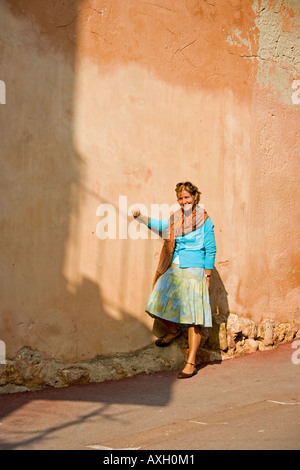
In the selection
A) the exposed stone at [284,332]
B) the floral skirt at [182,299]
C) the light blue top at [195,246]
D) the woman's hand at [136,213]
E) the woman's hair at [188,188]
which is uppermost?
the woman's hair at [188,188]

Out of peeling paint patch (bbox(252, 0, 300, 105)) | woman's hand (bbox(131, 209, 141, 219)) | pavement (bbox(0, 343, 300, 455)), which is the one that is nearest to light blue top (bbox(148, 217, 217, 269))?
woman's hand (bbox(131, 209, 141, 219))

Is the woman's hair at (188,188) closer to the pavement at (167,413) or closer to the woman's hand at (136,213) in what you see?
the woman's hand at (136,213)

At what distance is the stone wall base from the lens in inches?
230

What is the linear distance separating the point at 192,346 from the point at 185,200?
1.32 metres

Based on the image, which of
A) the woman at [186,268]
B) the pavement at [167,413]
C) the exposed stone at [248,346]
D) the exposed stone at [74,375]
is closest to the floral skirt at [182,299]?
the woman at [186,268]

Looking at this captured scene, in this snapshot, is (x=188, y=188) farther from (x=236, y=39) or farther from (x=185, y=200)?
(x=236, y=39)

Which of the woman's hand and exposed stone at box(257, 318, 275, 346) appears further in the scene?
exposed stone at box(257, 318, 275, 346)

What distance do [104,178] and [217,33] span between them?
1990 mm

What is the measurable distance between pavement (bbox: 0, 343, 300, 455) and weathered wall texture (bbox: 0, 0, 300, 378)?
0.49m

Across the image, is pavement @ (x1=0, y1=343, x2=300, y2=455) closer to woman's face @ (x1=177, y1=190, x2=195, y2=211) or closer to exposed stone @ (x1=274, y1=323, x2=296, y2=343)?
exposed stone @ (x1=274, y1=323, x2=296, y2=343)

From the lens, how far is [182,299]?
645cm

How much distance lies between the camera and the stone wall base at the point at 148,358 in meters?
5.85

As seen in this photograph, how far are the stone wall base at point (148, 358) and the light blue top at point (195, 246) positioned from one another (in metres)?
0.73

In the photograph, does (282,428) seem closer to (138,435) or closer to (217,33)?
(138,435)
